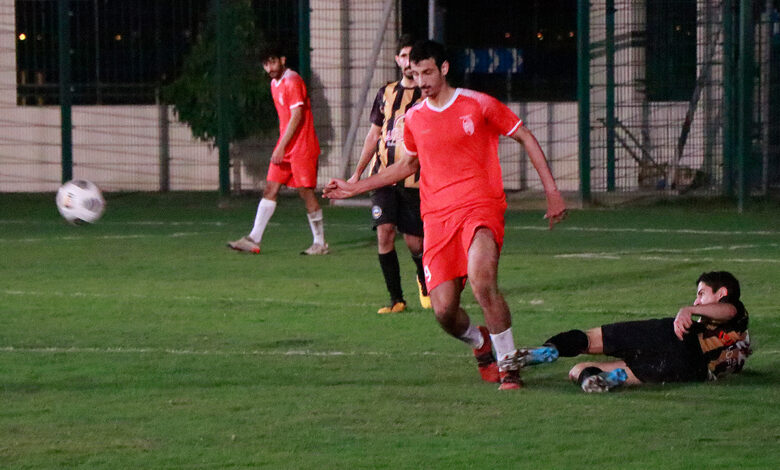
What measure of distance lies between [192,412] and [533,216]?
38.5ft

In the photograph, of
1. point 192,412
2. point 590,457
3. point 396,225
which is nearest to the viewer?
point 590,457

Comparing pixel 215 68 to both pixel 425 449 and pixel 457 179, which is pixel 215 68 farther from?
pixel 425 449

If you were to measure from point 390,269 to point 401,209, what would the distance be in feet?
1.43

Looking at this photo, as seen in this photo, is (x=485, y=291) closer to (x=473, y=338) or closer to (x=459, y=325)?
(x=459, y=325)

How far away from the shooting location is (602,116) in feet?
63.7

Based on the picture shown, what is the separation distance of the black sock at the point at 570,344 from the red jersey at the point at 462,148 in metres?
0.76

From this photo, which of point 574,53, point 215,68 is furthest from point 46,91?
point 574,53

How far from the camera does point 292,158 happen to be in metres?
13.9

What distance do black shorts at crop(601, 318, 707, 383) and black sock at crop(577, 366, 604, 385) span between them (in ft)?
0.66

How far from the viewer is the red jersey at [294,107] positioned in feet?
44.9

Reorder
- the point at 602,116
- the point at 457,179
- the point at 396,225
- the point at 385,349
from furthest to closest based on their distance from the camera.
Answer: the point at 602,116, the point at 396,225, the point at 385,349, the point at 457,179

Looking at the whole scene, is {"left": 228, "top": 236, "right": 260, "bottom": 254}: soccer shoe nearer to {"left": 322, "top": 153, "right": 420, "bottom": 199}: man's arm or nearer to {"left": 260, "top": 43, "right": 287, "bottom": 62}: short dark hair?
{"left": 260, "top": 43, "right": 287, "bottom": 62}: short dark hair

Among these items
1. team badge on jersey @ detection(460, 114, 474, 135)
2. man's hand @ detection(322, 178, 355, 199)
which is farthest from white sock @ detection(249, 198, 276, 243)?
team badge on jersey @ detection(460, 114, 474, 135)

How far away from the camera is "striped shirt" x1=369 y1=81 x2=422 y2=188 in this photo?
10.1 metres
